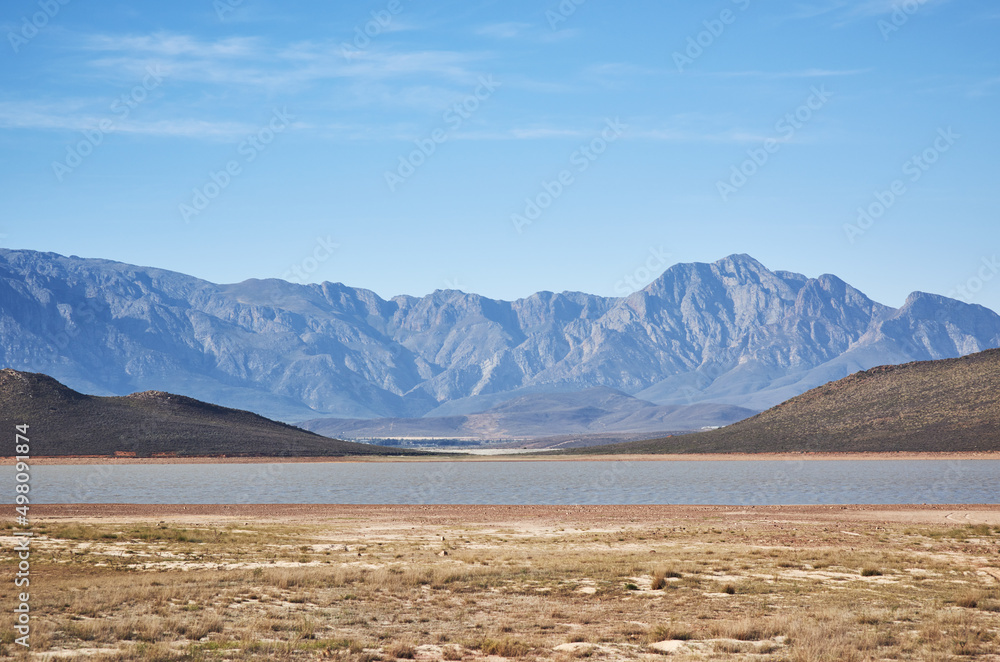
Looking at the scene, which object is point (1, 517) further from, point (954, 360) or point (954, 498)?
point (954, 360)

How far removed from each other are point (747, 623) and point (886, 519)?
33085mm

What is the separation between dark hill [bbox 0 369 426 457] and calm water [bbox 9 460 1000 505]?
24.7 meters

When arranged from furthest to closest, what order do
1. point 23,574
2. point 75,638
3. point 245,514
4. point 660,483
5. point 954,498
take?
point 660,483 → point 954,498 → point 245,514 → point 23,574 → point 75,638

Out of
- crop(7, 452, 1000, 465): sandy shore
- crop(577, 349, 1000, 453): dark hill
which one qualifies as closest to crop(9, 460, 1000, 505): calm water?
crop(7, 452, 1000, 465): sandy shore

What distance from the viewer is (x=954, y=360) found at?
172000mm

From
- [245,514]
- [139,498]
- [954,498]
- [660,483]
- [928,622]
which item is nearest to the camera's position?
[928,622]

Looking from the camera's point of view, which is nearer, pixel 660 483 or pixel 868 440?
pixel 660 483

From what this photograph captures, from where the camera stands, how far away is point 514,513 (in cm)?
5606

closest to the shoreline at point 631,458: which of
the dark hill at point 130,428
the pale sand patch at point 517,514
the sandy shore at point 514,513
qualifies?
the dark hill at point 130,428

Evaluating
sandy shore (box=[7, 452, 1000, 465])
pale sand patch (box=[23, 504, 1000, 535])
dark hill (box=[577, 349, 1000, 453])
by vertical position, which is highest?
dark hill (box=[577, 349, 1000, 453])

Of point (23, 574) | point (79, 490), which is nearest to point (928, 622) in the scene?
point (23, 574)

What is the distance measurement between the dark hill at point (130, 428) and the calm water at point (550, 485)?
81.0 feet

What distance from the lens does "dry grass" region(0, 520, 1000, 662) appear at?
18562 mm

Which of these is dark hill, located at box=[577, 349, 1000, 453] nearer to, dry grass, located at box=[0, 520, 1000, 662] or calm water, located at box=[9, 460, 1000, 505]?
calm water, located at box=[9, 460, 1000, 505]
